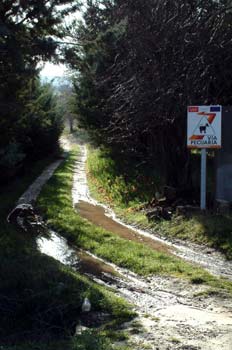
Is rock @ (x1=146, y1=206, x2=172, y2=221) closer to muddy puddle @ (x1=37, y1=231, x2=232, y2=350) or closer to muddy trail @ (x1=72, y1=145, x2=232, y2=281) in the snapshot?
muddy trail @ (x1=72, y1=145, x2=232, y2=281)

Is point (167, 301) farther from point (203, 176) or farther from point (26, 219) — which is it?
point (26, 219)

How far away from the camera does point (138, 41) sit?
1181 centimetres

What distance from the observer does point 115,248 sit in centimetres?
937

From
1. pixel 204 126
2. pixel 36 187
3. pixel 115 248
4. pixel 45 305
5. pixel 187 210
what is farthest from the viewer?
pixel 36 187

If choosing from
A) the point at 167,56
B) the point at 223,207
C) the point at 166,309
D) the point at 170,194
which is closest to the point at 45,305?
the point at 166,309

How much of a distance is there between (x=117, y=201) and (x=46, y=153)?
49.9 feet

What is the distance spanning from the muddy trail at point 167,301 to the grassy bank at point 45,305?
37 centimetres

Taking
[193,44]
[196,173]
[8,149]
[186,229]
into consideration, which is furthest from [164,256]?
[196,173]

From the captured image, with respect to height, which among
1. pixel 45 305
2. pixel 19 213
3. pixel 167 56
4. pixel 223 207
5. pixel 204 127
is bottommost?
pixel 19 213

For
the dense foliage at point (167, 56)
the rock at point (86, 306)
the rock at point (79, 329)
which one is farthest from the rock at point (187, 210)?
the rock at point (79, 329)

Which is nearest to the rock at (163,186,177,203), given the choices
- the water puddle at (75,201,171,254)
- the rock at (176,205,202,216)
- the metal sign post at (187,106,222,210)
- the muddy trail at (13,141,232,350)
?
the rock at (176,205,202,216)

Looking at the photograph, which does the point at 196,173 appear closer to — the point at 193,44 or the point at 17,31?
the point at 193,44

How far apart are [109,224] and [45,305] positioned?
6.60 meters

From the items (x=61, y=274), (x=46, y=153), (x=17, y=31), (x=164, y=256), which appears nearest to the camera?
(x=61, y=274)
